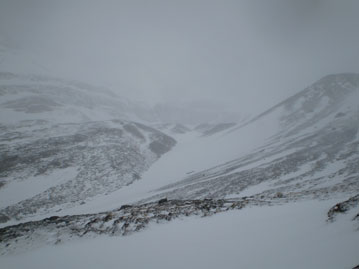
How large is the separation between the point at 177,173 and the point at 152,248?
102 ft

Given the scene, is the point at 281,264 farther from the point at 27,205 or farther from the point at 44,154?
the point at 44,154

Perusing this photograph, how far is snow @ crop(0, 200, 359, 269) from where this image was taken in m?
5.29

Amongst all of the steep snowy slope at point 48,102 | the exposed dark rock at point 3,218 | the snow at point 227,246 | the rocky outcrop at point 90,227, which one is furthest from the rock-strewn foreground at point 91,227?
the steep snowy slope at point 48,102

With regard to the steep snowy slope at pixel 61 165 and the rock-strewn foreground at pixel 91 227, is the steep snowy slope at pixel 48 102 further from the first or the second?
the rock-strewn foreground at pixel 91 227

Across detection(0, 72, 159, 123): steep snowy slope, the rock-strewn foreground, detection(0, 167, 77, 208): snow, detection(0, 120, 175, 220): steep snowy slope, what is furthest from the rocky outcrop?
detection(0, 72, 159, 123): steep snowy slope

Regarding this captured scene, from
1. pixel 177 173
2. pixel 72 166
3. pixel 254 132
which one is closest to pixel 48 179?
pixel 72 166

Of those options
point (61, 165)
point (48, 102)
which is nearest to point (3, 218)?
point (61, 165)

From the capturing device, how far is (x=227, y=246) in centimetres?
665

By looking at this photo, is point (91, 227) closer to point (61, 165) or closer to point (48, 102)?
point (61, 165)

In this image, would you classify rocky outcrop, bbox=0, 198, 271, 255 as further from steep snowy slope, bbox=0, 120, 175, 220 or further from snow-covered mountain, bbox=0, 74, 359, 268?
steep snowy slope, bbox=0, 120, 175, 220

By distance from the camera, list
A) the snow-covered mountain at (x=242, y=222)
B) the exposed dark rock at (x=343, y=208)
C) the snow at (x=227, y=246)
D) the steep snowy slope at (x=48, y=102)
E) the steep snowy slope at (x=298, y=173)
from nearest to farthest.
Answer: the snow at (x=227, y=246), the snow-covered mountain at (x=242, y=222), the exposed dark rock at (x=343, y=208), the steep snowy slope at (x=298, y=173), the steep snowy slope at (x=48, y=102)

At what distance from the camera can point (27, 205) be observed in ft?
78.6

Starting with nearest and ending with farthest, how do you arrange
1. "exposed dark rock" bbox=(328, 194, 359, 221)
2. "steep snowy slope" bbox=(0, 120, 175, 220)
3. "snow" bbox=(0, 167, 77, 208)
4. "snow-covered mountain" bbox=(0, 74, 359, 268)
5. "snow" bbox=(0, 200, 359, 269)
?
"snow" bbox=(0, 200, 359, 269)
"snow-covered mountain" bbox=(0, 74, 359, 268)
"exposed dark rock" bbox=(328, 194, 359, 221)
"snow" bbox=(0, 167, 77, 208)
"steep snowy slope" bbox=(0, 120, 175, 220)

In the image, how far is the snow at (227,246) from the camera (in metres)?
5.29
